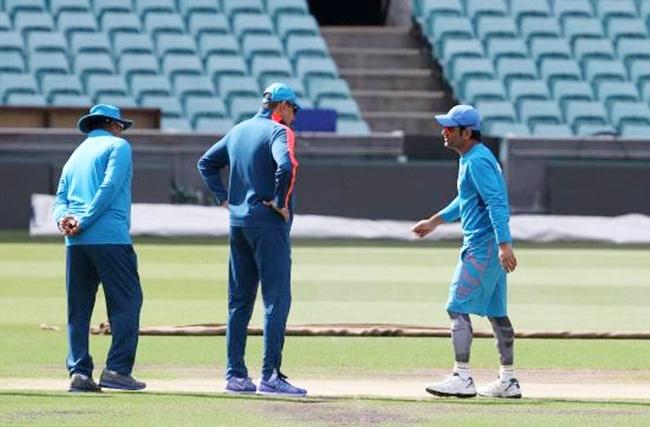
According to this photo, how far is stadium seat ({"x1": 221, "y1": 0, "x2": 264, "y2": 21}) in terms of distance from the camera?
33.3 meters

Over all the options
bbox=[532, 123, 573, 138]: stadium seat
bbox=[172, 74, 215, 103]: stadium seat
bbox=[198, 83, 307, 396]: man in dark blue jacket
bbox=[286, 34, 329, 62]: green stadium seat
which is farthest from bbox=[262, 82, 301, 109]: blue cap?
bbox=[286, 34, 329, 62]: green stadium seat

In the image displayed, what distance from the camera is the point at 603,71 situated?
33469 mm

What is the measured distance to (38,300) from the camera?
17.2 meters

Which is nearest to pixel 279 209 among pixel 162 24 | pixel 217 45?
pixel 217 45

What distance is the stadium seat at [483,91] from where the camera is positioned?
104 feet

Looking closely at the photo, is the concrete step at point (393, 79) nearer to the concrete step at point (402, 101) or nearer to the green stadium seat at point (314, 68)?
the concrete step at point (402, 101)

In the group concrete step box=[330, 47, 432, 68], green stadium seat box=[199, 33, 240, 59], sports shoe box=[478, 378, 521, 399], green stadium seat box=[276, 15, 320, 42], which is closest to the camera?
sports shoe box=[478, 378, 521, 399]

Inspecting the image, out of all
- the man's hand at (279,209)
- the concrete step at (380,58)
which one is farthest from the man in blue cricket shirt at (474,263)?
the concrete step at (380,58)

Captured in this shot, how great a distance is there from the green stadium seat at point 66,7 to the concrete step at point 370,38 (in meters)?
5.20

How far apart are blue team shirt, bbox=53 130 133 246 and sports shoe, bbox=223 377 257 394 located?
1064mm

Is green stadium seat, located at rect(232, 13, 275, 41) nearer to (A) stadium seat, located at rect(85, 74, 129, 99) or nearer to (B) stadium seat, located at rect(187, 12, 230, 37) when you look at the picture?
(B) stadium seat, located at rect(187, 12, 230, 37)

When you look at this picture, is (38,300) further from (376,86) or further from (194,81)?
(376,86)

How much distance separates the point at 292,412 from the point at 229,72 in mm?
21610

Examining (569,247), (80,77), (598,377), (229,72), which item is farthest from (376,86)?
(598,377)
